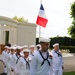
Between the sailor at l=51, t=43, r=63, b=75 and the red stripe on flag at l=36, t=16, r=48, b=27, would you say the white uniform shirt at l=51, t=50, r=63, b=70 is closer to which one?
the sailor at l=51, t=43, r=63, b=75

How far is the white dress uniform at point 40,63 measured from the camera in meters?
6.96

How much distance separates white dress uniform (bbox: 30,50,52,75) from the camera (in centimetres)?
696

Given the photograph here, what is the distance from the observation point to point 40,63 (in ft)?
22.9

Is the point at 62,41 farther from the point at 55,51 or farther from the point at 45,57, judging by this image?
the point at 45,57

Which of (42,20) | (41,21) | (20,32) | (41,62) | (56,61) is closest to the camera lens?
(41,62)

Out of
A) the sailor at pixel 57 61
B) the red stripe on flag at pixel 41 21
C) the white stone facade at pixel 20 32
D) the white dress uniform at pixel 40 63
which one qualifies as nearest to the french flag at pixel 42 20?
the red stripe on flag at pixel 41 21

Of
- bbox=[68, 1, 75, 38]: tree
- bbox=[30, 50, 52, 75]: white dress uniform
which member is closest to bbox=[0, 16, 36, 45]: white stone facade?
bbox=[68, 1, 75, 38]: tree

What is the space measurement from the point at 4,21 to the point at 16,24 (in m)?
2.96

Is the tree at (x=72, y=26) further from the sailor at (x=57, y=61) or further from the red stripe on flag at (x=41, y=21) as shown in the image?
the sailor at (x=57, y=61)

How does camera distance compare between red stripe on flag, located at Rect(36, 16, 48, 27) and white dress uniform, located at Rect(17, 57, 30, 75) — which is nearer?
white dress uniform, located at Rect(17, 57, 30, 75)

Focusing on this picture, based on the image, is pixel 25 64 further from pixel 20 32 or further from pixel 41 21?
pixel 20 32

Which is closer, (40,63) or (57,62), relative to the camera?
(40,63)

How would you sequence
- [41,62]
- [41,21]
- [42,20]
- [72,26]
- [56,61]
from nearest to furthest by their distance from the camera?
[41,62] < [56,61] < [41,21] < [42,20] < [72,26]

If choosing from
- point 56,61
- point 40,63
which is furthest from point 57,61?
point 40,63
